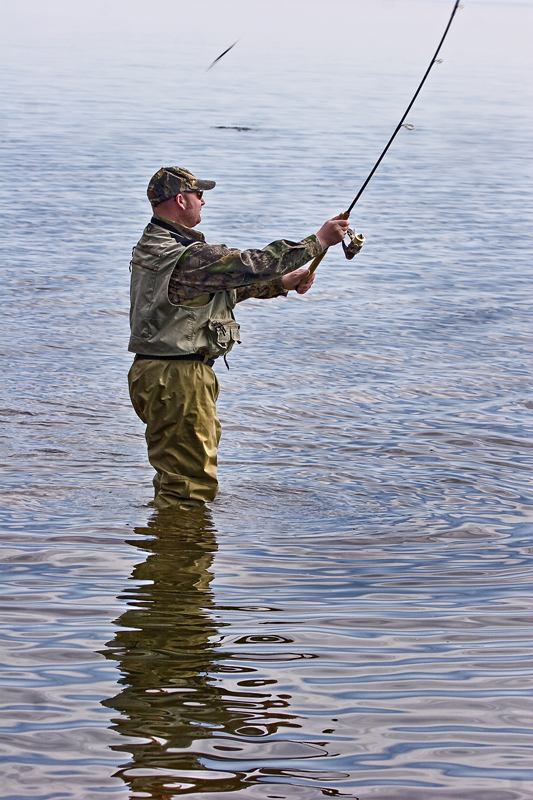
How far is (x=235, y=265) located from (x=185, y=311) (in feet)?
1.13

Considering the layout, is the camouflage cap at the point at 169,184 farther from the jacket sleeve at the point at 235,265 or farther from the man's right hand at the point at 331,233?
the man's right hand at the point at 331,233

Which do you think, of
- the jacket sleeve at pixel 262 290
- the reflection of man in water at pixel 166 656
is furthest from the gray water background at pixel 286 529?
the jacket sleeve at pixel 262 290

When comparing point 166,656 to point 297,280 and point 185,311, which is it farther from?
point 297,280

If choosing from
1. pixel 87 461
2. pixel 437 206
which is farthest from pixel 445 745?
pixel 437 206

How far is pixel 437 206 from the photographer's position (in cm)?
1599

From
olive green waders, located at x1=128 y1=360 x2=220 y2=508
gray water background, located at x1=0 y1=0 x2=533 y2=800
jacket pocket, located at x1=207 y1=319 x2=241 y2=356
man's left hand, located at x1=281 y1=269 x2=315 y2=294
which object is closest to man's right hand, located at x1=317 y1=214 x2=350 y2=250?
man's left hand, located at x1=281 y1=269 x2=315 y2=294

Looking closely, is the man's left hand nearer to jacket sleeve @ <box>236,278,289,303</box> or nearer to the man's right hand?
jacket sleeve @ <box>236,278,289,303</box>

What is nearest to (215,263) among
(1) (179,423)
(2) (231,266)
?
(2) (231,266)

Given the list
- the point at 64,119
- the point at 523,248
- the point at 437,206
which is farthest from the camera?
the point at 64,119

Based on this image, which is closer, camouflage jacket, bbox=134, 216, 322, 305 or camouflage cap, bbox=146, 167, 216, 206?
camouflage jacket, bbox=134, 216, 322, 305

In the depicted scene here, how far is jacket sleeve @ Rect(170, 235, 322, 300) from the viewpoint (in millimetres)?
4781

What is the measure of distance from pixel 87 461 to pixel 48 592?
1.95 metres

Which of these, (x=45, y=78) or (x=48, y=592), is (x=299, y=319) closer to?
(x=48, y=592)

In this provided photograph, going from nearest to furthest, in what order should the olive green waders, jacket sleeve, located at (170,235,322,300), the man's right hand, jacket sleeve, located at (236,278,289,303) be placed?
jacket sleeve, located at (170,235,322,300) < the man's right hand < the olive green waders < jacket sleeve, located at (236,278,289,303)
